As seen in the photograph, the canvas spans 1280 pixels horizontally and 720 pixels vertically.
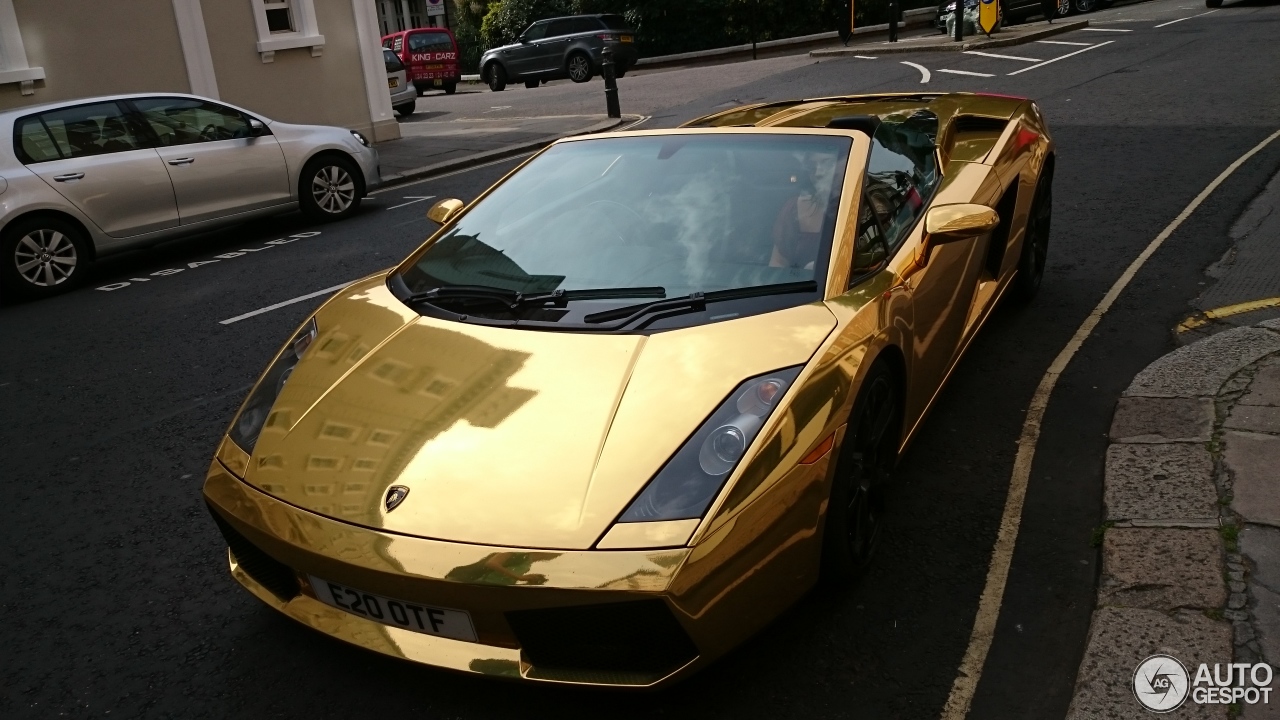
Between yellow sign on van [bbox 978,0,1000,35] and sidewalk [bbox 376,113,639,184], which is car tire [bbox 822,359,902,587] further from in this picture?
yellow sign on van [bbox 978,0,1000,35]

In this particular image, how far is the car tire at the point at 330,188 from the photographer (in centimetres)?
1079

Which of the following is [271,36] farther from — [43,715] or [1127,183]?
[43,715]

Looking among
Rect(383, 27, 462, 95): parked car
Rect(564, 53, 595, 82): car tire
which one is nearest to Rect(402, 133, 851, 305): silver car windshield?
Rect(564, 53, 595, 82): car tire

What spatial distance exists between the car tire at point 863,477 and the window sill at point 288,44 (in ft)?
45.7

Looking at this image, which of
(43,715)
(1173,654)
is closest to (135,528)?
(43,715)

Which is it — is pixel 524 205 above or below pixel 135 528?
above

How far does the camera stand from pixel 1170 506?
370cm

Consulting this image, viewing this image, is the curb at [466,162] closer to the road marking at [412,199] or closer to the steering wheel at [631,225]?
the road marking at [412,199]

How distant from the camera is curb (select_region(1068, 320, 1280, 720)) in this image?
292cm

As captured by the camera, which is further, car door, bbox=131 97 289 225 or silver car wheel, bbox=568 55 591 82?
silver car wheel, bbox=568 55 591 82

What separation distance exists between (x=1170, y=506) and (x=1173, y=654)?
0.91 meters

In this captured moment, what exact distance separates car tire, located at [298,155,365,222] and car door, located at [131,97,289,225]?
0.23 meters

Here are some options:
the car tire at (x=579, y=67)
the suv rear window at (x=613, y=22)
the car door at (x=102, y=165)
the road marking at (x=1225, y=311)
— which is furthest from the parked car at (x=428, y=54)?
the road marking at (x=1225, y=311)

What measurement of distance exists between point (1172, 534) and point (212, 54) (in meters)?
14.4
